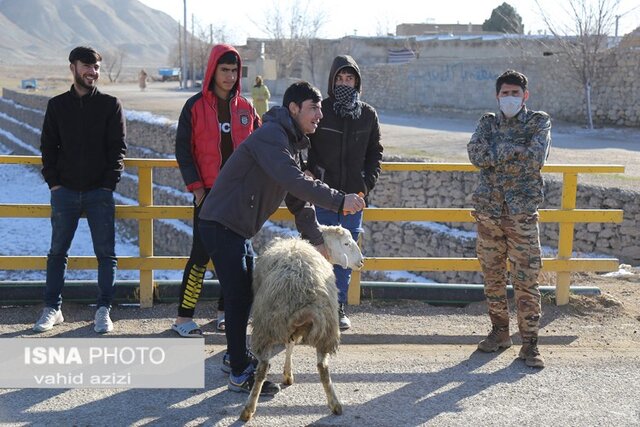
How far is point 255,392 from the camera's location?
4.73 metres

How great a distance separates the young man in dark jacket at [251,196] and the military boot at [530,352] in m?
1.72

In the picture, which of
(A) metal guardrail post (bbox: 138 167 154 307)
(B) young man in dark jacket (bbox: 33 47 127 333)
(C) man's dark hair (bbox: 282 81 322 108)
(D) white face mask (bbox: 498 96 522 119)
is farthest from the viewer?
(A) metal guardrail post (bbox: 138 167 154 307)

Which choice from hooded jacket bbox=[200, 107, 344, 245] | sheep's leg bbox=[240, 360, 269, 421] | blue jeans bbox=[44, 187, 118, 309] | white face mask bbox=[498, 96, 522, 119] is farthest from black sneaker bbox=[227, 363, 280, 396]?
white face mask bbox=[498, 96, 522, 119]

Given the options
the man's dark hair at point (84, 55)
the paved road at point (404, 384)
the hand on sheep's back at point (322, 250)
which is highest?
the man's dark hair at point (84, 55)

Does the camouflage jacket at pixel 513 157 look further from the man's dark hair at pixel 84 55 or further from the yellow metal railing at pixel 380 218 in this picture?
the man's dark hair at pixel 84 55

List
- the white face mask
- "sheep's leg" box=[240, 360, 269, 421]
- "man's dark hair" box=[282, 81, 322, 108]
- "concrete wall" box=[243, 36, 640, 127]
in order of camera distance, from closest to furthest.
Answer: "sheep's leg" box=[240, 360, 269, 421] → "man's dark hair" box=[282, 81, 322, 108] → the white face mask → "concrete wall" box=[243, 36, 640, 127]

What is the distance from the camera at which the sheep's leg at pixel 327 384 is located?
482 centimetres

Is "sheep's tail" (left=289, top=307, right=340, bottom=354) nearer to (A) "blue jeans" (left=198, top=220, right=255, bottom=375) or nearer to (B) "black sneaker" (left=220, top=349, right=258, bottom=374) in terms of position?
(A) "blue jeans" (left=198, top=220, right=255, bottom=375)

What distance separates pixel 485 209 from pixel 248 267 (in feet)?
5.78

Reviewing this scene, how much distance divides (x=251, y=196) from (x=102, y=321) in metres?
1.96

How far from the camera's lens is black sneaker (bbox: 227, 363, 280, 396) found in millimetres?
5109

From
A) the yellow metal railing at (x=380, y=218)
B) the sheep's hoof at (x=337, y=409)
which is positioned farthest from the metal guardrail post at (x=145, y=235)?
the sheep's hoof at (x=337, y=409)

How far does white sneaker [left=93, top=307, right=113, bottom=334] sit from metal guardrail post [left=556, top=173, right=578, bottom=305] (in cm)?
376

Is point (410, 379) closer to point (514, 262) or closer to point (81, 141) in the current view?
point (514, 262)
